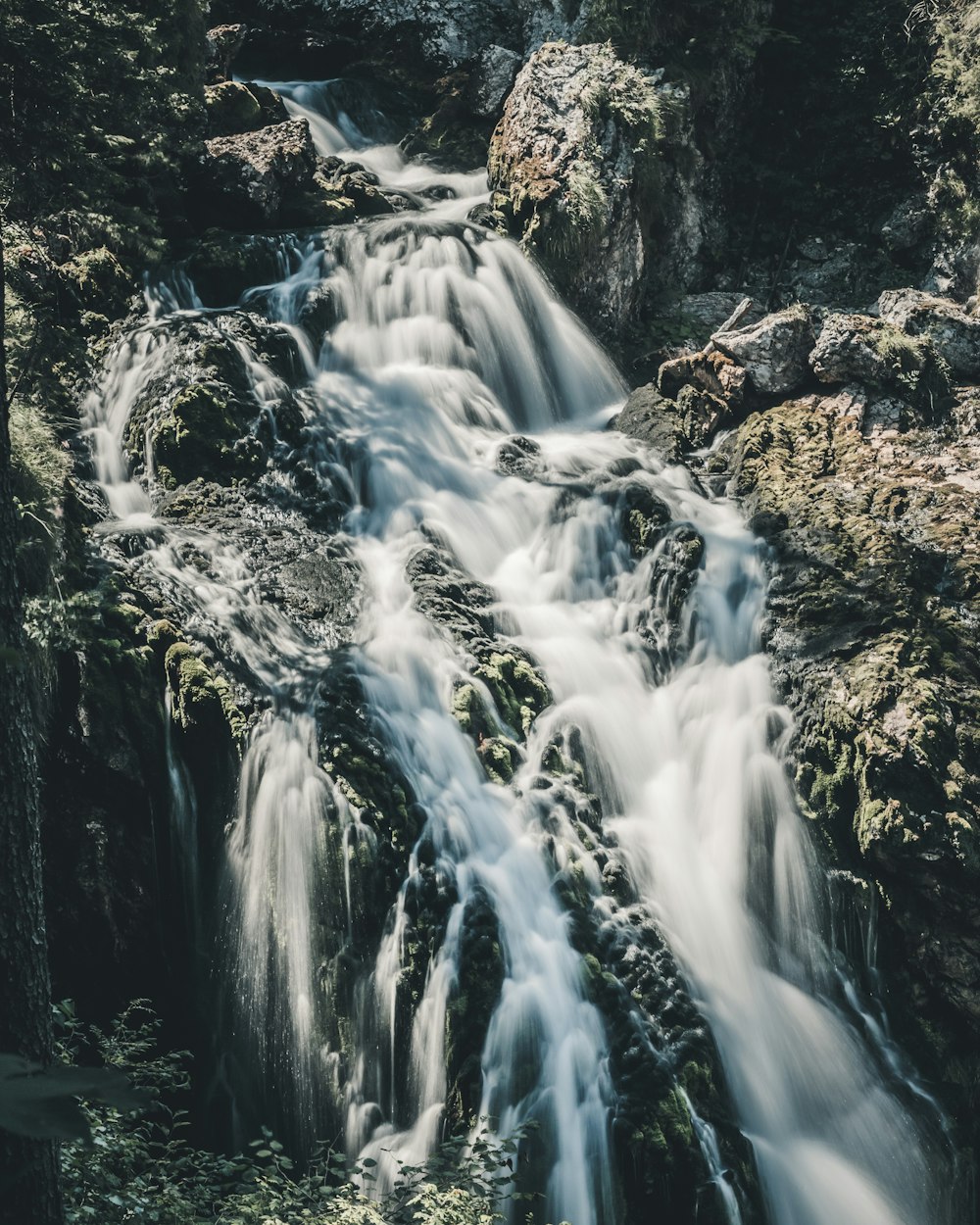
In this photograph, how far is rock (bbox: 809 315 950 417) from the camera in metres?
9.85

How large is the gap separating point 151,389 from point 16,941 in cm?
768

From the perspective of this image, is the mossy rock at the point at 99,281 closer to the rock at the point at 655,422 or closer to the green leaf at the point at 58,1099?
the rock at the point at 655,422

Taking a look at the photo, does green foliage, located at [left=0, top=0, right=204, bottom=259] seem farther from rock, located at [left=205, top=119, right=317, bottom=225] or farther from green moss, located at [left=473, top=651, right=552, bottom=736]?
rock, located at [left=205, top=119, right=317, bottom=225]

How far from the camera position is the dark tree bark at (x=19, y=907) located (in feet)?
7.87

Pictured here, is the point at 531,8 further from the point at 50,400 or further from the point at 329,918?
the point at 329,918

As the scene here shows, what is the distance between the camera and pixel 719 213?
1463cm

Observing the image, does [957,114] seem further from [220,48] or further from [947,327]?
[220,48]

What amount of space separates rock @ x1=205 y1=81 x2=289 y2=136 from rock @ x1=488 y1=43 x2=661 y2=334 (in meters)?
3.14

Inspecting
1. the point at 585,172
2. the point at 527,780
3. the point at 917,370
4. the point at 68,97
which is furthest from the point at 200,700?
the point at 585,172

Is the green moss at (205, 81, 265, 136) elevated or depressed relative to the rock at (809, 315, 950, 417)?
elevated

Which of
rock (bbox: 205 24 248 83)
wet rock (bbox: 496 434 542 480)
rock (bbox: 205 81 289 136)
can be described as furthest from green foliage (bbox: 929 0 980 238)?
rock (bbox: 205 24 248 83)

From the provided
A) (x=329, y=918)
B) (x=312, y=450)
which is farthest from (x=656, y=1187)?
(x=312, y=450)

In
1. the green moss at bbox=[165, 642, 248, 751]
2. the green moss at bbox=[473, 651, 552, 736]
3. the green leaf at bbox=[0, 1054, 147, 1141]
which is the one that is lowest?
the green moss at bbox=[473, 651, 552, 736]

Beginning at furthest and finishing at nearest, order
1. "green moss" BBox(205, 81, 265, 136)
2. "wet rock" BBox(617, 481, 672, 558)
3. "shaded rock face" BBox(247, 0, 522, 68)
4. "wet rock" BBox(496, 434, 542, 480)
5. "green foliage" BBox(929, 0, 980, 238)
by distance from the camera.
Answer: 1. "shaded rock face" BBox(247, 0, 522, 68)
2. "green moss" BBox(205, 81, 265, 136)
3. "green foliage" BBox(929, 0, 980, 238)
4. "wet rock" BBox(496, 434, 542, 480)
5. "wet rock" BBox(617, 481, 672, 558)
